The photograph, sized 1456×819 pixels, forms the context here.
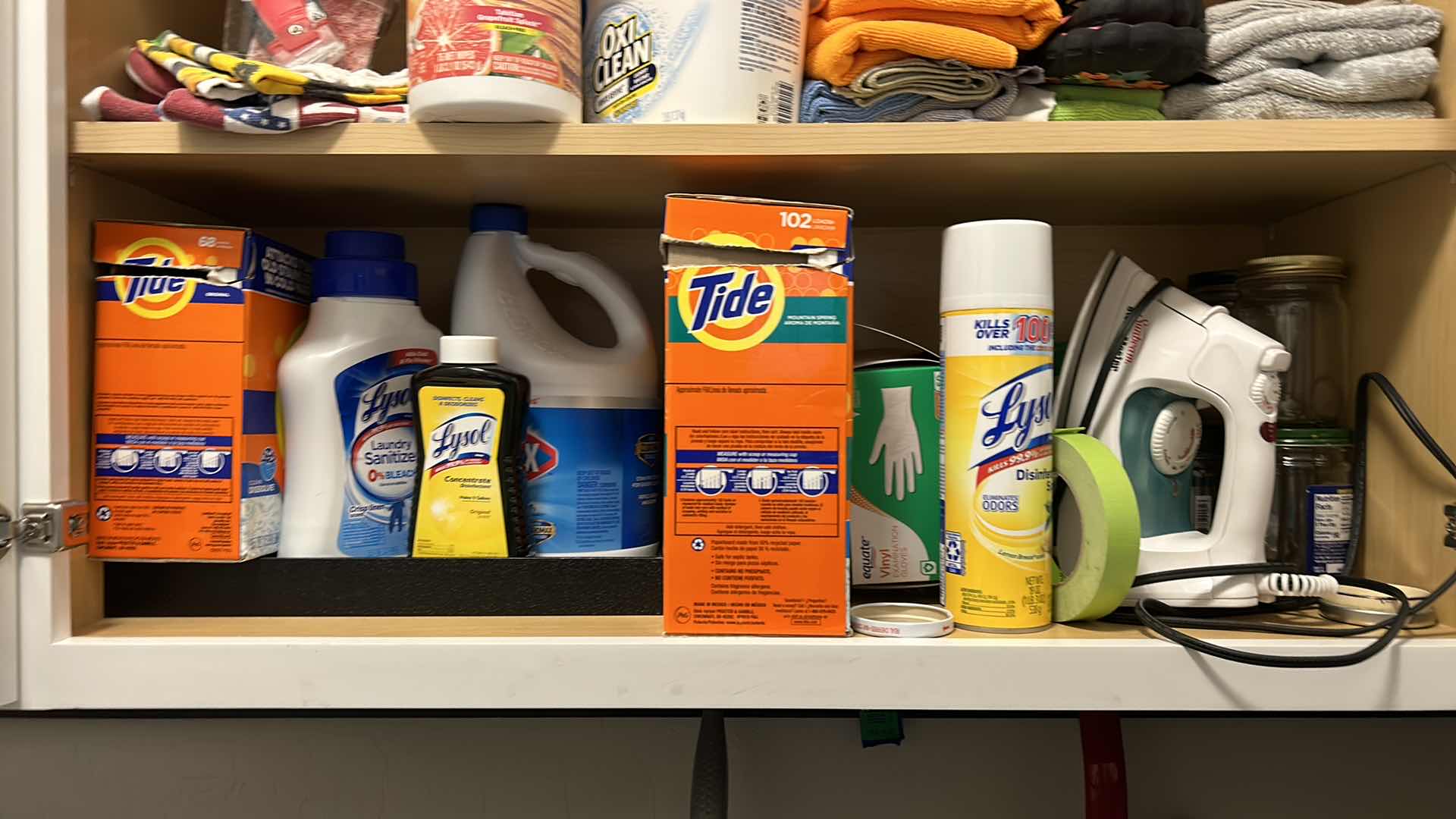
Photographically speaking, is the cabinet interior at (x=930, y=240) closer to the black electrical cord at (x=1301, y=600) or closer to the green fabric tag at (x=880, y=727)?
the black electrical cord at (x=1301, y=600)

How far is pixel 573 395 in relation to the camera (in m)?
0.60

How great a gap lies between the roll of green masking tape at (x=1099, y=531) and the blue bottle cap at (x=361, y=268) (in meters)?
0.48

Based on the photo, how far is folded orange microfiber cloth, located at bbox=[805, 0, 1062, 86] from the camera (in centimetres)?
54

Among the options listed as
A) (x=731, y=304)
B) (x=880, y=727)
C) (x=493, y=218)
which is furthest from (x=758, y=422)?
(x=880, y=727)

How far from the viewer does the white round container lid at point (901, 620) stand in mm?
511

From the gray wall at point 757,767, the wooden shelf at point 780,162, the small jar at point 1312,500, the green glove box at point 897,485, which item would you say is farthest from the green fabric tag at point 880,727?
the wooden shelf at point 780,162

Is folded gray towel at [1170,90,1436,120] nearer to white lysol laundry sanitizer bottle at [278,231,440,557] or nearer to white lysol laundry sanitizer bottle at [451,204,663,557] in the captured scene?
white lysol laundry sanitizer bottle at [451,204,663,557]

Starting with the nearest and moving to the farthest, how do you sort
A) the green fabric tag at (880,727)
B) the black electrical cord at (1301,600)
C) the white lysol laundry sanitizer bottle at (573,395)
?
the black electrical cord at (1301,600)
the white lysol laundry sanitizer bottle at (573,395)
the green fabric tag at (880,727)

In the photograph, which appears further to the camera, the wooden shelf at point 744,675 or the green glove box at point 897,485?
the green glove box at point 897,485

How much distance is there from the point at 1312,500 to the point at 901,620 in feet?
1.09

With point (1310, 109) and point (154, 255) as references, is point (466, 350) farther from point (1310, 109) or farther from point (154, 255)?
point (1310, 109)

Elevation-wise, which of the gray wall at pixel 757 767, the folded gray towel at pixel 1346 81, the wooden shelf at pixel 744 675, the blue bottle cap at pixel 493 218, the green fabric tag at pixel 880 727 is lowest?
the gray wall at pixel 757 767

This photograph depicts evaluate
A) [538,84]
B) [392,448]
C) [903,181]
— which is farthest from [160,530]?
[903,181]

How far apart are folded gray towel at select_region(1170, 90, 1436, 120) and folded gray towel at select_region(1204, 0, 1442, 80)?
0.02 meters
